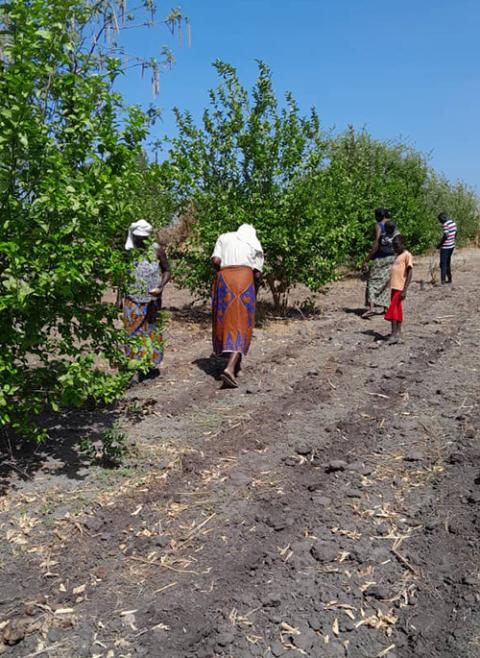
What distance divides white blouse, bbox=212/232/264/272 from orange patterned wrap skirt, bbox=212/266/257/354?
0.06m

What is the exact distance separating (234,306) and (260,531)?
9.54ft

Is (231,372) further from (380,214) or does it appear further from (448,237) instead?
(448,237)

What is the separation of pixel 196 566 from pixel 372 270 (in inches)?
299

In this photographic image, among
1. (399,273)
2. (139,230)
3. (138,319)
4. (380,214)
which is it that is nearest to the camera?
(139,230)

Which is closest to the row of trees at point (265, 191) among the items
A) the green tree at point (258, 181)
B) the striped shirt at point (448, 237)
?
the green tree at point (258, 181)

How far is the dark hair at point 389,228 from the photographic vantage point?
30.6ft

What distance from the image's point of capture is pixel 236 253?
597 cm

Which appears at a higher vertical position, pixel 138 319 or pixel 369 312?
pixel 138 319

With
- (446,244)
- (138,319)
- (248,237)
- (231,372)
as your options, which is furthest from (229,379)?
(446,244)

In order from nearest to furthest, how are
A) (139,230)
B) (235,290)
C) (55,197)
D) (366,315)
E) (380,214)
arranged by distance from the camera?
(55,197)
(139,230)
(235,290)
(380,214)
(366,315)

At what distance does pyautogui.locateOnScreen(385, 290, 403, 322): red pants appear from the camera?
7492mm

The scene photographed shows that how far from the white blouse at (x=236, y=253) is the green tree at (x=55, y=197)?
6.61ft

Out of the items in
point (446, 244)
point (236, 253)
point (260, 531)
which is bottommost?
point (260, 531)

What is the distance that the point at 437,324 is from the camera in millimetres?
9031
